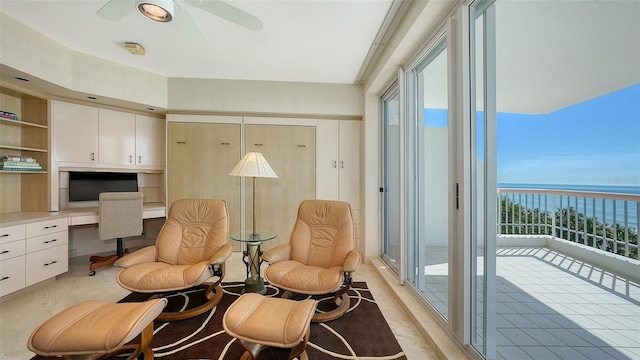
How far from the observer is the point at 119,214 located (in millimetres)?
2891

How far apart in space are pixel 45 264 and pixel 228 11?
3.24 meters

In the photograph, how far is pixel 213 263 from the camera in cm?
200

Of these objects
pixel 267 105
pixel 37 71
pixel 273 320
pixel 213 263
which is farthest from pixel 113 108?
pixel 273 320

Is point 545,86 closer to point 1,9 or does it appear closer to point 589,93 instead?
point 589,93

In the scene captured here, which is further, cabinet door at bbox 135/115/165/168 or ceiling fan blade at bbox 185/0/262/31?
cabinet door at bbox 135/115/165/168

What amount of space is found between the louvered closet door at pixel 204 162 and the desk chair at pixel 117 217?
1.62ft

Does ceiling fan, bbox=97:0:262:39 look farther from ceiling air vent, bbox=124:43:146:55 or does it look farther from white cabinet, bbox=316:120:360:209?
white cabinet, bbox=316:120:360:209

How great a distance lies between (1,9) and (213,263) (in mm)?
2876

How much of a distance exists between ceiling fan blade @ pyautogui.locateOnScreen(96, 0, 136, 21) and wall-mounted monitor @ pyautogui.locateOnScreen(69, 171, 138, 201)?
2616mm

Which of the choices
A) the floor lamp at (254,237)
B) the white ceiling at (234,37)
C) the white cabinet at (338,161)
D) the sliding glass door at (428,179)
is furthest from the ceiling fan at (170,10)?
the white cabinet at (338,161)

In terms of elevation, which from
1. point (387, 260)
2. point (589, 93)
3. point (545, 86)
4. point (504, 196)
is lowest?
point (387, 260)

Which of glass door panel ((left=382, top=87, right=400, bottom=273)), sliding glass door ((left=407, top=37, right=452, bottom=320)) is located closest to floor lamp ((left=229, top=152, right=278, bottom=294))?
sliding glass door ((left=407, top=37, right=452, bottom=320))

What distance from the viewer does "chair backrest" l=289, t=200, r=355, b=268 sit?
229cm

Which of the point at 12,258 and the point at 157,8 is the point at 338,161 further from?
the point at 12,258
